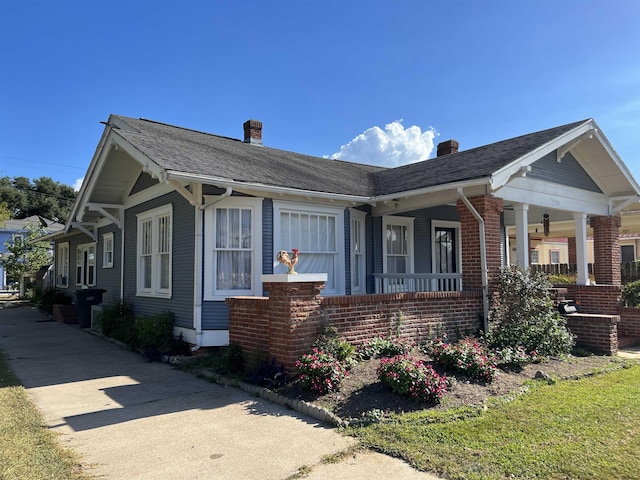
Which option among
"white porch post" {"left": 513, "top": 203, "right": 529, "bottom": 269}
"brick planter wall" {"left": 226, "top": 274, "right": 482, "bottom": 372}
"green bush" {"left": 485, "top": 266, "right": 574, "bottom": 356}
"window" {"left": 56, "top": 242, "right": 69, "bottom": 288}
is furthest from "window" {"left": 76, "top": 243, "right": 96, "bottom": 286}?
"white porch post" {"left": 513, "top": 203, "right": 529, "bottom": 269}

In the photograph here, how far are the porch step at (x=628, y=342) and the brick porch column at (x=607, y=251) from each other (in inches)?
69.4

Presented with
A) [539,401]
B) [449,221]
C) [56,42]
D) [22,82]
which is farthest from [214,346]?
[22,82]

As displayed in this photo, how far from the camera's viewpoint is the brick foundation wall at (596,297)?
35.8 ft

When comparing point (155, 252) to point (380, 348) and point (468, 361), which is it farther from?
point (468, 361)

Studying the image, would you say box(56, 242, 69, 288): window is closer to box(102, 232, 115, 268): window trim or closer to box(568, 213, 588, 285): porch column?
box(102, 232, 115, 268): window trim

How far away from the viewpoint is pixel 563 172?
10695 millimetres

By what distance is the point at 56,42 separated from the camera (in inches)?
543

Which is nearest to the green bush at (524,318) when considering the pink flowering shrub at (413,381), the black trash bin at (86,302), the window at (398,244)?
the pink flowering shrub at (413,381)

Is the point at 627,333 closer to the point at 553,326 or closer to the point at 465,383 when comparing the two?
the point at 553,326

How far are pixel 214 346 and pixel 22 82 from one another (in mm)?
19569

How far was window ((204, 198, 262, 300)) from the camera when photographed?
28.5 feet

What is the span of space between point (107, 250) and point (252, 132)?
229 inches

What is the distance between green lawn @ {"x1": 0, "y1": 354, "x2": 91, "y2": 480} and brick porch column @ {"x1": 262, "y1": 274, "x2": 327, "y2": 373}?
2707 millimetres

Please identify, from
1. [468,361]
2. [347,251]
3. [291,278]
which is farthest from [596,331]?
[291,278]
